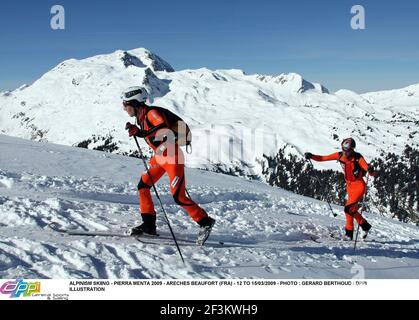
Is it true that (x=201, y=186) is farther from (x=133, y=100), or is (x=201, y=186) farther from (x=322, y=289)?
(x=322, y=289)

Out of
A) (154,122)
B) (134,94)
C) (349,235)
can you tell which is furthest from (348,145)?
(134,94)

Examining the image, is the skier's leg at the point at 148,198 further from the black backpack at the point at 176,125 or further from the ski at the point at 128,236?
the black backpack at the point at 176,125

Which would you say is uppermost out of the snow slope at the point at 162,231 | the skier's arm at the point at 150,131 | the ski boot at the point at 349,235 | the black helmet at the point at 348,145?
the skier's arm at the point at 150,131

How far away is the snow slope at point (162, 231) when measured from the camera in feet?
19.4

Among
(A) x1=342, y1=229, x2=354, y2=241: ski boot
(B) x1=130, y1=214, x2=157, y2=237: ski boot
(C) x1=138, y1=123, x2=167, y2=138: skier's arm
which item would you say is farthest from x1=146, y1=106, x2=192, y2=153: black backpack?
(A) x1=342, y1=229, x2=354, y2=241: ski boot

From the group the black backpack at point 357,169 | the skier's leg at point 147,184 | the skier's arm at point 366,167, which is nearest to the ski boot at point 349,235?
the black backpack at point 357,169

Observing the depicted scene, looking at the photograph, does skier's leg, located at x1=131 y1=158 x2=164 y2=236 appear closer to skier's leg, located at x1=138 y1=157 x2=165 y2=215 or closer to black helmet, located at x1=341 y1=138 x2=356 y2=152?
skier's leg, located at x1=138 y1=157 x2=165 y2=215

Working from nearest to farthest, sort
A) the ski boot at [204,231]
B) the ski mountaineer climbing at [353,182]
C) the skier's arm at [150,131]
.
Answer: the skier's arm at [150,131] → the ski boot at [204,231] → the ski mountaineer climbing at [353,182]

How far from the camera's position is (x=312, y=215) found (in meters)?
13.7

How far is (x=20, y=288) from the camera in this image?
170 inches

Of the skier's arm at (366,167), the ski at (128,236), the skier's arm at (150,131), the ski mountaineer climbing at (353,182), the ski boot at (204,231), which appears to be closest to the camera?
the skier's arm at (150,131)

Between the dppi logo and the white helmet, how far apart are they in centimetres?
405

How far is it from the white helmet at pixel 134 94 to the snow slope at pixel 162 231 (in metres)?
2.78
